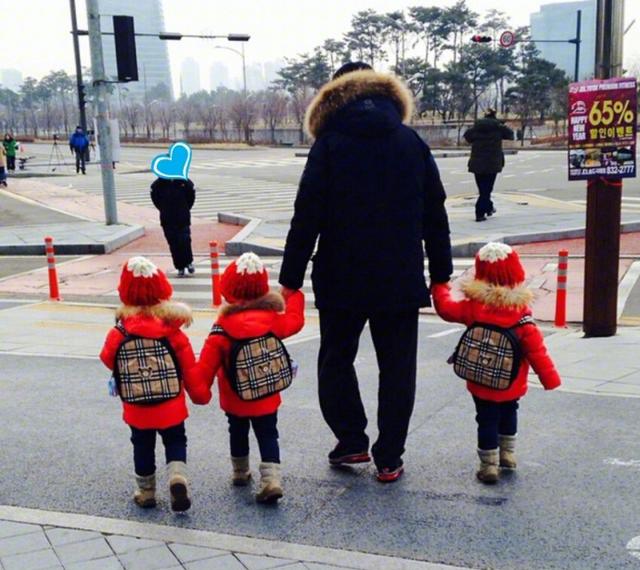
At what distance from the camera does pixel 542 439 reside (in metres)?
5.12

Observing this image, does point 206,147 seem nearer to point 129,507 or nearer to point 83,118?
point 83,118

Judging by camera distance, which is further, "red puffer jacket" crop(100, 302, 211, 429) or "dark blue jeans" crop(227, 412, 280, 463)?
"dark blue jeans" crop(227, 412, 280, 463)

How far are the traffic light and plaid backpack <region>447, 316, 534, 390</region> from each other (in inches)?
554

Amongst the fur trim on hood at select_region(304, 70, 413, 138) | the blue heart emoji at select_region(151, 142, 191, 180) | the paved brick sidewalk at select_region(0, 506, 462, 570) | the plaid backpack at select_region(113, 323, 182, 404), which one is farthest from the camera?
the blue heart emoji at select_region(151, 142, 191, 180)

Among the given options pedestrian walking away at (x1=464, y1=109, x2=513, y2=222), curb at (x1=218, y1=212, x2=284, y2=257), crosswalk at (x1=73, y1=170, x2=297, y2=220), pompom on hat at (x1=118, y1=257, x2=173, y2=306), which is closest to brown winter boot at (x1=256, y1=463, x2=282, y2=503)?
pompom on hat at (x1=118, y1=257, x2=173, y2=306)

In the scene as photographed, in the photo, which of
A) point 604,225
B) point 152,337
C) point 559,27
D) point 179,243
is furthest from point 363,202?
point 559,27

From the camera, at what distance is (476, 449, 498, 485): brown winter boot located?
4.42 meters

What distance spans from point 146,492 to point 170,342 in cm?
78

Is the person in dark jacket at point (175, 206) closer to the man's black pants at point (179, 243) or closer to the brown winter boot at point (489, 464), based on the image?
the man's black pants at point (179, 243)

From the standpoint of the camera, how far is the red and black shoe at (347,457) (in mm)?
4684

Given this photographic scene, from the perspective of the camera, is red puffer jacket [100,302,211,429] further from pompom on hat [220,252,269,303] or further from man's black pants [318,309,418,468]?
man's black pants [318,309,418,468]

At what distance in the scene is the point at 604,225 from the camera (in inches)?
302

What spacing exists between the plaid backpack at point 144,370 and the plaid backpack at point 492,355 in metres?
1.50

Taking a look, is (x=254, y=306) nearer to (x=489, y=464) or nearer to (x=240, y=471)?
(x=240, y=471)
